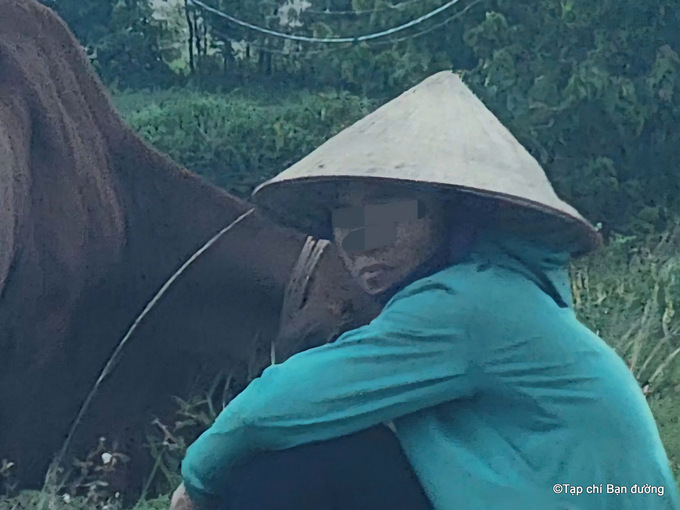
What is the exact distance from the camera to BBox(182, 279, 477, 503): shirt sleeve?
5.95 ft

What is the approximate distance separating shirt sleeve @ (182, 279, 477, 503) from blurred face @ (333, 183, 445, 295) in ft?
→ 0.46

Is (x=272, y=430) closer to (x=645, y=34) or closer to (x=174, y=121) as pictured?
→ (x=174, y=121)

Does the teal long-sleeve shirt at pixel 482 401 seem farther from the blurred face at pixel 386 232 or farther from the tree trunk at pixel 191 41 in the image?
the tree trunk at pixel 191 41

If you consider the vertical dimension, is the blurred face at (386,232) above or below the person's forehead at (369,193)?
below

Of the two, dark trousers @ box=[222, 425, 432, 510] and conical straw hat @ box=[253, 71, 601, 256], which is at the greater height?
conical straw hat @ box=[253, 71, 601, 256]

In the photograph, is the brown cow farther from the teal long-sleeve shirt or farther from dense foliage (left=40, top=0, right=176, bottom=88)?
the teal long-sleeve shirt

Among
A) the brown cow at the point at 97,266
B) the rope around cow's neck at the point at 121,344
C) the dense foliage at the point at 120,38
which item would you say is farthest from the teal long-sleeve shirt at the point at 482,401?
the dense foliage at the point at 120,38

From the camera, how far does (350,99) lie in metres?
3.59

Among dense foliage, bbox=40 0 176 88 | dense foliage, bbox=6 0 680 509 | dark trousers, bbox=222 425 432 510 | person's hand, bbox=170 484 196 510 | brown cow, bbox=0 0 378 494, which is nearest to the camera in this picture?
dark trousers, bbox=222 425 432 510

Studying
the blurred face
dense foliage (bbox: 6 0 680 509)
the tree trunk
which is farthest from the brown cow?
the blurred face

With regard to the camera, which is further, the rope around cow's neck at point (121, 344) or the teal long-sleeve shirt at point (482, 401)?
the rope around cow's neck at point (121, 344)

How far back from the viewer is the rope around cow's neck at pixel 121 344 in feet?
10.3

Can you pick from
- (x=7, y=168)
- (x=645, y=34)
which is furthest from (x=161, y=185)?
(x=645, y=34)

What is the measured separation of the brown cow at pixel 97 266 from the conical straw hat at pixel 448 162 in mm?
985
